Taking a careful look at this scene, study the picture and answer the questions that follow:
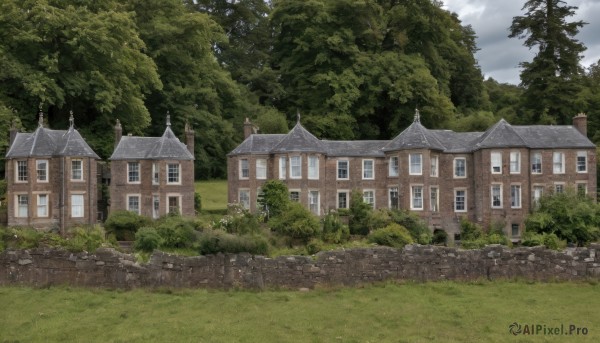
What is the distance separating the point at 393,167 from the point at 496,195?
7.17 metres

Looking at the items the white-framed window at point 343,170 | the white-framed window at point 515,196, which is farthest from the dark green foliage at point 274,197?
the white-framed window at point 515,196

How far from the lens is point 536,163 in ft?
149

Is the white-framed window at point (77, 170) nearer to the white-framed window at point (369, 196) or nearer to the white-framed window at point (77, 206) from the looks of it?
the white-framed window at point (77, 206)

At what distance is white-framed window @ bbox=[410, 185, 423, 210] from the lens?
147 ft

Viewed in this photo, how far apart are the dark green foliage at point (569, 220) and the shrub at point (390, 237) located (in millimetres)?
8257

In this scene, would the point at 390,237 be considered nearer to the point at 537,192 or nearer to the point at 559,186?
the point at 537,192

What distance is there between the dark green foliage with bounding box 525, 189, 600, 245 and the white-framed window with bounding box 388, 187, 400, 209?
905 centimetres

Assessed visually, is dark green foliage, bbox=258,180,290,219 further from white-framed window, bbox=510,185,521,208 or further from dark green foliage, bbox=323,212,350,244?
white-framed window, bbox=510,185,521,208

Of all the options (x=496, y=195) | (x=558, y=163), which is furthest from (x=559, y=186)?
(x=496, y=195)

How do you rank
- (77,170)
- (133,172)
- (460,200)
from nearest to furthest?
(77,170) → (133,172) → (460,200)

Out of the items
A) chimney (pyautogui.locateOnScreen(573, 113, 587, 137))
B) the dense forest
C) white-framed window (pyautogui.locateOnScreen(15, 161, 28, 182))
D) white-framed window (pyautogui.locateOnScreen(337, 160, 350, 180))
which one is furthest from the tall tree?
white-framed window (pyautogui.locateOnScreen(15, 161, 28, 182))

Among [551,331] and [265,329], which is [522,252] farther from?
[265,329]

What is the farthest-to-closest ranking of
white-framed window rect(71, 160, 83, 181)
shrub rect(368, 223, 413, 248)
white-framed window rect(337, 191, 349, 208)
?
white-framed window rect(337, 191, 349, 208) → white-framed window rect(71, 160, 83, 181) → shrub rect(368, 223, 413, 248)

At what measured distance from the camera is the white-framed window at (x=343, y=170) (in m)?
46.9
